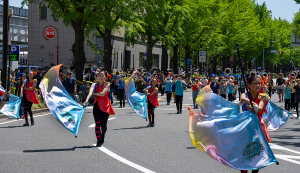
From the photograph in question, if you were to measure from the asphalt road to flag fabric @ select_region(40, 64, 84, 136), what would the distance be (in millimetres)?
554

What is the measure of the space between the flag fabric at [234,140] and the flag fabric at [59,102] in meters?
3.75

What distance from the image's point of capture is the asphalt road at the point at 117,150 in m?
6.95

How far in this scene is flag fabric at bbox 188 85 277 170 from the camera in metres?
5.07

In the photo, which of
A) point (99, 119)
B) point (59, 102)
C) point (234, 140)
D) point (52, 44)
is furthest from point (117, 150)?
point (52, 44)

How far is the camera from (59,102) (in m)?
8.76

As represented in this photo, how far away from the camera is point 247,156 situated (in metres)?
5.08

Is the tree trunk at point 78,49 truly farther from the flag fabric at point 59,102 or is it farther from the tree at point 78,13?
the flag fabric at point 59,102

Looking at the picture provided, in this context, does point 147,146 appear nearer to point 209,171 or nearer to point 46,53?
point 209,171

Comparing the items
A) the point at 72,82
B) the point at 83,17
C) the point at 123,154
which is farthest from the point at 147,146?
the point at 83,17

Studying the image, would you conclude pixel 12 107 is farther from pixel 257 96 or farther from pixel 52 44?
pixel 52 44

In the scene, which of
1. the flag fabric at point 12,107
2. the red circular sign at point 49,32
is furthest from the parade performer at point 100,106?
the red circular sign at point 49,32

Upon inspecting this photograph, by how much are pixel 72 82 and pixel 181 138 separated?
7989 millimetres

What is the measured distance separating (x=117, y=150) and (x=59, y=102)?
1539 mm

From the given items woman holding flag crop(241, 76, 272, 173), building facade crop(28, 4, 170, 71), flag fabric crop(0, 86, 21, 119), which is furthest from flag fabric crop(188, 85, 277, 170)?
building facade crop(28, 4, 170, 71)
